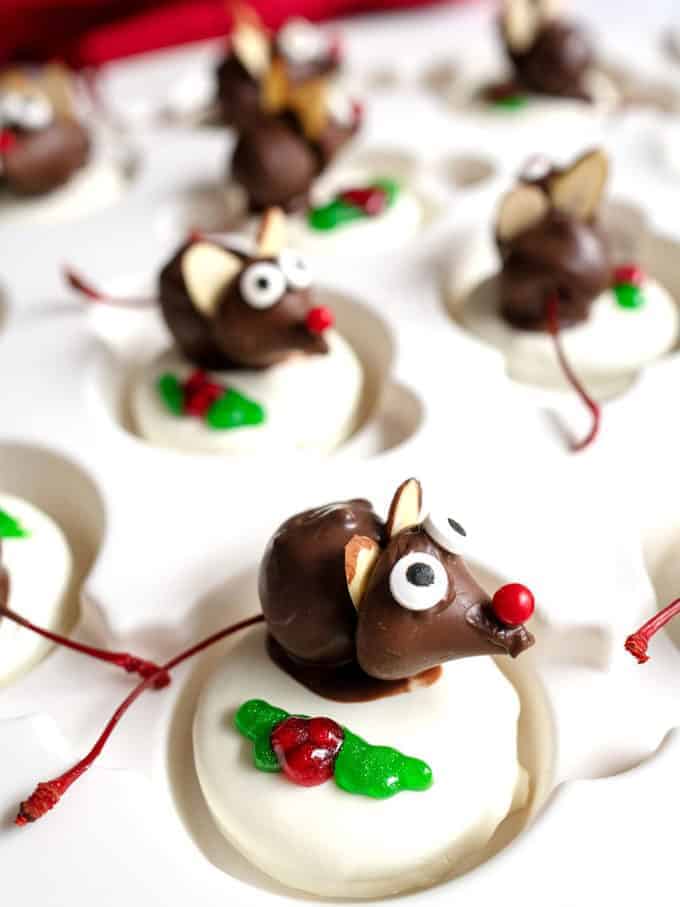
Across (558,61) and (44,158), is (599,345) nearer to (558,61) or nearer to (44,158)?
(558,61)

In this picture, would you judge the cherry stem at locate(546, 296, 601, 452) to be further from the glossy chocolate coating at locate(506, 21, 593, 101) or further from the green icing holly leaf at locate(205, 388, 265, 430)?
the glossy chocolate coating at locate(506, 21, 593, 101)

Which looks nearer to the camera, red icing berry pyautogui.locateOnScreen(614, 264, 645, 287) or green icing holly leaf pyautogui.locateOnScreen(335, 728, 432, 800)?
green icing holly leaf pyautogui.locateOnScreen(335, 728, 432, 800)

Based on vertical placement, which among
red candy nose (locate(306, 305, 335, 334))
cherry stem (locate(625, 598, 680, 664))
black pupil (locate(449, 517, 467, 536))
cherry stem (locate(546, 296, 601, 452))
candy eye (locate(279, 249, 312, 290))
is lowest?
cherry stem (locate(625, 598, 680, 664))

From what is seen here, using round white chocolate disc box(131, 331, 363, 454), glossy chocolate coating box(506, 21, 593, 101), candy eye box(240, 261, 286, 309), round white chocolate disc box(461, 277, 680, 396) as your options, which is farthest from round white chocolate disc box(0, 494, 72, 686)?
glossy chocolate coating box(506, 21, 593, 101)

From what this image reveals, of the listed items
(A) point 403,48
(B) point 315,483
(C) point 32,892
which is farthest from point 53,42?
(C) point 32,892

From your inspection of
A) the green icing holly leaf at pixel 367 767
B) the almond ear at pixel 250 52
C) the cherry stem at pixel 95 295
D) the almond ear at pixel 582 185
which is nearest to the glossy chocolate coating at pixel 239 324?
the cherry stem at pixel 95 295

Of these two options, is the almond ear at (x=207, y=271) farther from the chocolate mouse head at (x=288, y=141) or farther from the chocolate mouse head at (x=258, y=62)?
the chocolate mouse head at (x=258, y=62)

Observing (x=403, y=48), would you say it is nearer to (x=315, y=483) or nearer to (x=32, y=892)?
(x=315, y=483)
